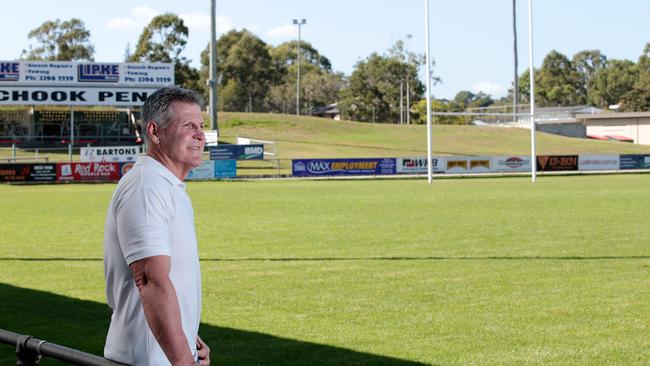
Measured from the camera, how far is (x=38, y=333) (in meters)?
9.38

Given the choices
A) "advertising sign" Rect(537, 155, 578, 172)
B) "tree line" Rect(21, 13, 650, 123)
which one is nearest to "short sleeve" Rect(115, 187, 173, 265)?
"advertising sign" Rect(537, 155, 578, 172)

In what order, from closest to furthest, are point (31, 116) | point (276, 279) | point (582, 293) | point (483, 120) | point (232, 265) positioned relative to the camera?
point (582, 293) < point (276, 279) < point (232, 265) < point (31, 116) < point (483, 120)

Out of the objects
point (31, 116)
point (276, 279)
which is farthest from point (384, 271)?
point (31, 116)

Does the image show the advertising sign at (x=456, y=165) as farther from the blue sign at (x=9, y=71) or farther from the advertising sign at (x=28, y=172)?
the blue sign at (x=9, y=71)

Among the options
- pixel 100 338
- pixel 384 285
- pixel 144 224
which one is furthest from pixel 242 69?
pixel 144 224

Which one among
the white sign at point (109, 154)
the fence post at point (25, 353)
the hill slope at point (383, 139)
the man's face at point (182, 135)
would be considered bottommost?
the fence post at point (25, 353)

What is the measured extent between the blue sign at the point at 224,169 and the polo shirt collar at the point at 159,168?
49.2 metres

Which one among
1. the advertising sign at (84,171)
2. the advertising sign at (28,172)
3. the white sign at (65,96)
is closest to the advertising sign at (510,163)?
the advertising sign at (84,171)

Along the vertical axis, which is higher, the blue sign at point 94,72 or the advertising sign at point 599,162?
the blue sign at point 94,72

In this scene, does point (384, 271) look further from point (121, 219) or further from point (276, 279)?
point (121, 219)

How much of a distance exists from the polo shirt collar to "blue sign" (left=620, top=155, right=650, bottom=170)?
61.0 m

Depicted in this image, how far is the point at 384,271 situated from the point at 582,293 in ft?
11.2

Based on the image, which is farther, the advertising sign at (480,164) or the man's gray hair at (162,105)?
the advertising sign at (480,164)

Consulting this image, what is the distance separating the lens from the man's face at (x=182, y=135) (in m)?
3.51
